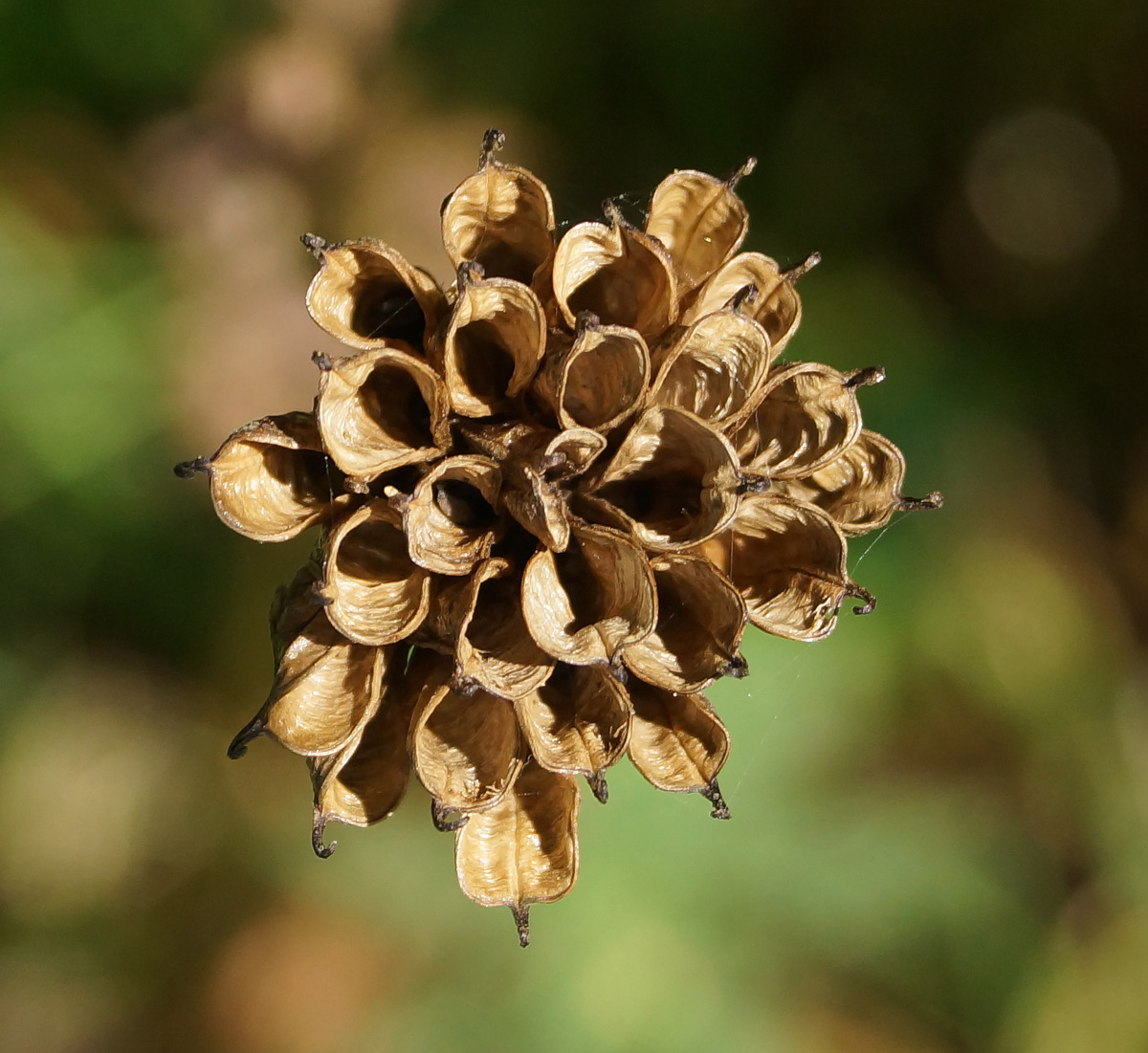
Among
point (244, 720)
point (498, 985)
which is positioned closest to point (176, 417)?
point (244, 720)

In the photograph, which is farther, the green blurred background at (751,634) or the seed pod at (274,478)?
the green blurred background at (751,634)

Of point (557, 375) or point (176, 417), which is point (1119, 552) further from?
point (176, 417)

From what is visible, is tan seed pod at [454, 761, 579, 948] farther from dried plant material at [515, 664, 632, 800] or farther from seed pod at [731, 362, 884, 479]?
seed pod at [731, 362, 884, 479]

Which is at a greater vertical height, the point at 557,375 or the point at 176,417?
the point at 557,375

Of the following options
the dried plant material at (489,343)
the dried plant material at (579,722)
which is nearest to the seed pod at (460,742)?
the dried plant material at (579,722)

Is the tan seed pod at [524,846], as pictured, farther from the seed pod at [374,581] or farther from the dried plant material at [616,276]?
the dried plant material at [616,276]

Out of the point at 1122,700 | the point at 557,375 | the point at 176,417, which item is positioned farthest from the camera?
the point at 1122,700

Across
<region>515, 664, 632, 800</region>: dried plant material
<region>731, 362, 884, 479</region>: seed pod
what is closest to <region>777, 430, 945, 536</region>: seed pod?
<region>731, 362, 884, 479</region>: seed pod
